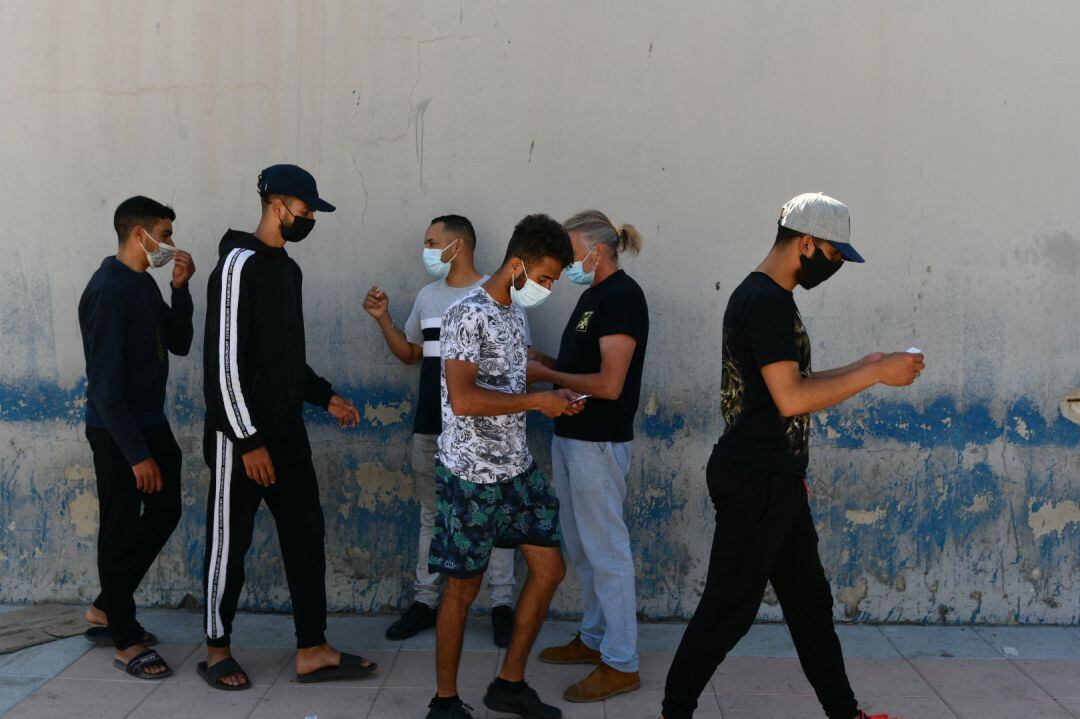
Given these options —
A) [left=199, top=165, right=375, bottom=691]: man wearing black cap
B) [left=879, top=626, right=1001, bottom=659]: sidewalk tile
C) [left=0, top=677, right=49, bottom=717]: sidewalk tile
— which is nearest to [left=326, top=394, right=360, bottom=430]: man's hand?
[left=199, top=165, right=375, bottom=691]: man wearing black cap

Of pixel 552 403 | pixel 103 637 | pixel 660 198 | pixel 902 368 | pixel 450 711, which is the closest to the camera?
pixel 902 368

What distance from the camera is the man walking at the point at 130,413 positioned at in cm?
420

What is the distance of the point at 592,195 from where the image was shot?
15.9 feet

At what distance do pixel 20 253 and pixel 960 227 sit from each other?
4.47 m

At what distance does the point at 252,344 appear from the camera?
407cm

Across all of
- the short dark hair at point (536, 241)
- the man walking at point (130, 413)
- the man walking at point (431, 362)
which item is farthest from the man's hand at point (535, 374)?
the man walking at point (130, 413)

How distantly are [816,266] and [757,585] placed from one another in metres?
1.10

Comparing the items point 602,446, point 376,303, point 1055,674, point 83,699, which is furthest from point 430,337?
point 1055,674

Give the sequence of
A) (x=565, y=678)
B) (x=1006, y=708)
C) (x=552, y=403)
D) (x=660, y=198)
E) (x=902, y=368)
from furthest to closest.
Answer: (x=660, y=198) → (x=565, y=678) → (x=1006, y=708) → (x=552, y=403) → (x=902, y=368)

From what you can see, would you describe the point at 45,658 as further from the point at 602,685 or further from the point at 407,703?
the point at 602,685

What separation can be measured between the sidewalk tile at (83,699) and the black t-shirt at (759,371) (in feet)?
8.29

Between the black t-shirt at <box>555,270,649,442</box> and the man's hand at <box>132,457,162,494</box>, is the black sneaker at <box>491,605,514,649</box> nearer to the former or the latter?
the black t-shirt at <box>555,270,649,442</box>

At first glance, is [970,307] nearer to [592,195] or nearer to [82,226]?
[592,195]

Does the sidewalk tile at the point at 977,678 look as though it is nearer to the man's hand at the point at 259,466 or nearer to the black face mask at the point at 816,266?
the black face mask at the point at 816,266
